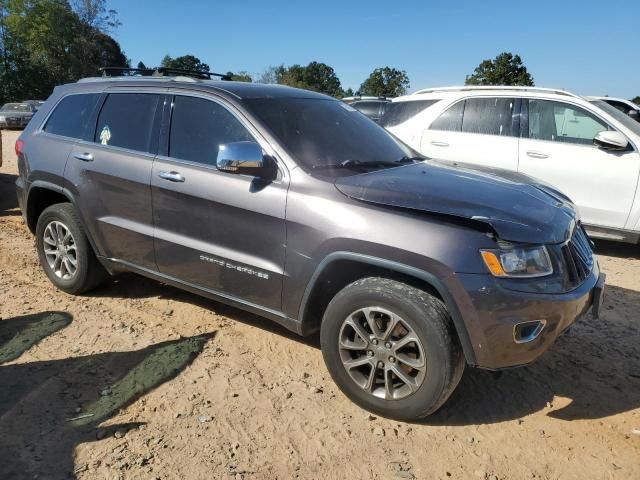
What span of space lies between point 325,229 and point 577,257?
56.1 inches

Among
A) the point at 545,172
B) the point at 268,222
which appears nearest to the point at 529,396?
the point at 268,222

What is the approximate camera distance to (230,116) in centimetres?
344

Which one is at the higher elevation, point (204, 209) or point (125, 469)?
point (204, 209)

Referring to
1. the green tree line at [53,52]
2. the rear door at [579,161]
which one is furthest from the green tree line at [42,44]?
the rear door at [579,161]

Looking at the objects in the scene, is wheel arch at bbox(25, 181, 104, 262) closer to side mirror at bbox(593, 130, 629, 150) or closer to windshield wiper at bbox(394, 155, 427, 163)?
windshield wiper at bbox(394, 155, 427, 163)

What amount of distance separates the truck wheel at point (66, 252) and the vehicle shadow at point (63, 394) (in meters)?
0.54

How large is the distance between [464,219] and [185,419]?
6.03 ft

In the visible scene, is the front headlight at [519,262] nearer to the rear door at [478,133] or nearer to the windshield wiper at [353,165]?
the windshield wiper at [353,165]

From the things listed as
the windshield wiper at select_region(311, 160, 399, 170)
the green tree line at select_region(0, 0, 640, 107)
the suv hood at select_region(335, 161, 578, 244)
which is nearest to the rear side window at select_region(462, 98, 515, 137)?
the suv hood at select_region(335, 161, 578, 244)

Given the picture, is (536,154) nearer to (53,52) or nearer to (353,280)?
(353,280)

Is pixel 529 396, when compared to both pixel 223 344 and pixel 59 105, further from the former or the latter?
pixel 59 105

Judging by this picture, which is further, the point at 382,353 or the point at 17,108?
the point at 17,108

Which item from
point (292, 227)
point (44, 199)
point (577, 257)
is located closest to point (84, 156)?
point (44, 199)

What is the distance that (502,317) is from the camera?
2521 millimetres
